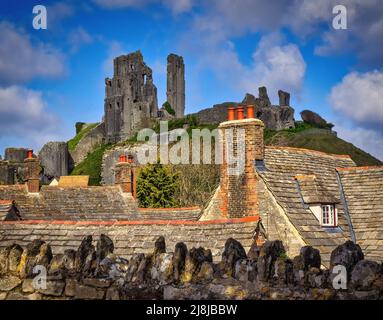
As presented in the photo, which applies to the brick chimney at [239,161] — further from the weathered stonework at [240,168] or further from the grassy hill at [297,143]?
the grassy hill at [297,143]

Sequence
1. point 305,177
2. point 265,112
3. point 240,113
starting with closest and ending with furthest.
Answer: point 240,113
point 305,177
point 265,112

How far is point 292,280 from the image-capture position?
630 centimetres

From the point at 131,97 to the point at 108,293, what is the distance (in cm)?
10914

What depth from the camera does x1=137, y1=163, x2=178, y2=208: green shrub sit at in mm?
54906

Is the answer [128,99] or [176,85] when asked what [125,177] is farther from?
[176,85]

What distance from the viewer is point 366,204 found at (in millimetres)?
23031

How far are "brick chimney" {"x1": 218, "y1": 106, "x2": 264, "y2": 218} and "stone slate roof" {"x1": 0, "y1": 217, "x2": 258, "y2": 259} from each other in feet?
19.5

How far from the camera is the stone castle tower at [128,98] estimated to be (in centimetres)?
11194

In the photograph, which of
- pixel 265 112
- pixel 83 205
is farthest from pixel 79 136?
pixel 83 205

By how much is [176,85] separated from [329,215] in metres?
108

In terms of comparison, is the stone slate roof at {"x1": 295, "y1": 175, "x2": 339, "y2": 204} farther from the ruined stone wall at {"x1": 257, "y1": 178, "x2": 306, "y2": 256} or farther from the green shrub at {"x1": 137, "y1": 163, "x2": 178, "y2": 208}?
the green shrub at {"x1": 137, "y1": 163, "x2": 178, "y2": 208}

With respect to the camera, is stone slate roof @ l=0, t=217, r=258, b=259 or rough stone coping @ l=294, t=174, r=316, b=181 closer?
stone slate roof @ l=0, t=217, r=258, b=259

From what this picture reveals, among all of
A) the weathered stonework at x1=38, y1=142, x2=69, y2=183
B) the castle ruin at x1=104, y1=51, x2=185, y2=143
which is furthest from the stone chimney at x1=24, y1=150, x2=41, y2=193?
the castle ruin at x1=104, y1=51, x2=185, y2=143

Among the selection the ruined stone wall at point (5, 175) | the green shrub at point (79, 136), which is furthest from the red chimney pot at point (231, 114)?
the green shrub at point (79, 136)
